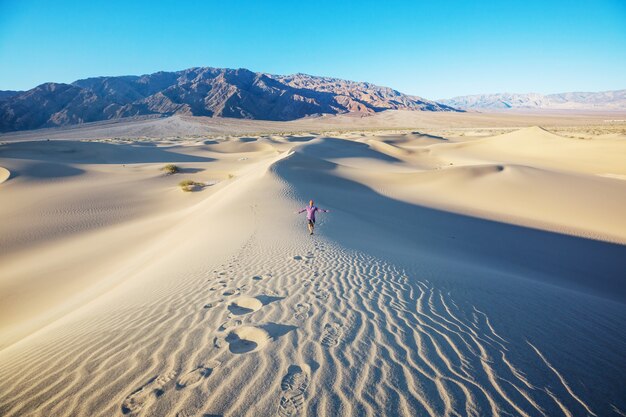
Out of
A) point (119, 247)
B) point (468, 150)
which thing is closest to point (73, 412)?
point (119, 247)

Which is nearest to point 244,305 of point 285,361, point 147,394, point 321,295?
point 321,295

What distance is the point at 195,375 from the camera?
9.40 feet

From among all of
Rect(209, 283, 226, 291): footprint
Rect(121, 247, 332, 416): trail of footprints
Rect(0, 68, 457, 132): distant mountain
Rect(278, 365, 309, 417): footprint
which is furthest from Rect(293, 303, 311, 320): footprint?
Rect(0, 68, 457, 132): distant mountain

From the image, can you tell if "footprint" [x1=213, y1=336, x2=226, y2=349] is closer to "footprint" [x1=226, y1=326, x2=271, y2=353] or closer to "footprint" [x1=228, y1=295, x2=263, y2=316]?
"footprint" [x1=226, y1=326, x2=271, y2=353]

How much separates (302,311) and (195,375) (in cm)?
163

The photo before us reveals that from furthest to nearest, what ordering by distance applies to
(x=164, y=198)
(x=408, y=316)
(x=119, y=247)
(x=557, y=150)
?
(x=557, y=150) < (x=164, y=198) < (x=119, y=247) < (x=408, y=316)

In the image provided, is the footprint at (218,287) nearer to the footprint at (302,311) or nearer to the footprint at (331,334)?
the footprint at (302,311)

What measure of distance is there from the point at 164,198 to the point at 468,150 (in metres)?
32.9

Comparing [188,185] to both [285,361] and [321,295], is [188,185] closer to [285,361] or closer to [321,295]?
[321,295]

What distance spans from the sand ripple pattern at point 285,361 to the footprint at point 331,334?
0.02 meters

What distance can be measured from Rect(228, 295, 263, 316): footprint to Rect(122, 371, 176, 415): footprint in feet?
4.46

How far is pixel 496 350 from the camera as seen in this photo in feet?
11.1

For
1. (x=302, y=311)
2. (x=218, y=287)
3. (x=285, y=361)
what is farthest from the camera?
(x=218, y=287)

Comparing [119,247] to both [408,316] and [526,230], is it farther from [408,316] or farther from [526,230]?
[526,230]
